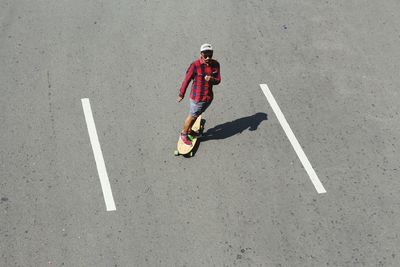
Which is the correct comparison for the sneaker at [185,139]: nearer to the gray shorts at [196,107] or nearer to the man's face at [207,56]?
the gray shorts at [196,107]

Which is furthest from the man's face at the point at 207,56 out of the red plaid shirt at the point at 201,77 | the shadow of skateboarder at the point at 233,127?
the shadow of skateboarder at the point at 233,127

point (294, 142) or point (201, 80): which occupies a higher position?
point (201, 80)

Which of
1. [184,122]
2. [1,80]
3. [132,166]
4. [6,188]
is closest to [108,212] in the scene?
[132,166]

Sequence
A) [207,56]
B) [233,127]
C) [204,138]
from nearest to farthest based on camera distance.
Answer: [207,56], [204,138], [233,127]

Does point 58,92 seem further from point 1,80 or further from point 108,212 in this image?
point 108,212

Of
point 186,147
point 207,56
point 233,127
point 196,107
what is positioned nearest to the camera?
point 207,56

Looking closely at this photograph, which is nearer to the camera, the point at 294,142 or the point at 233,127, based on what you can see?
the point at 294,142

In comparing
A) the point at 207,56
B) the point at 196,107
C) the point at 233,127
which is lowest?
the point at 233,127

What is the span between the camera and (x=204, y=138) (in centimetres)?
1038

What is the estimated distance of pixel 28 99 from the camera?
10.5 metres

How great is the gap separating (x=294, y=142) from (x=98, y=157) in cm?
349

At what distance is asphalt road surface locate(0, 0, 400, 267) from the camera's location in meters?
8.64

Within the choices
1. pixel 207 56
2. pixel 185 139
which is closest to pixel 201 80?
pixel 207 56

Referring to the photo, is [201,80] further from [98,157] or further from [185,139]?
[98,157]
